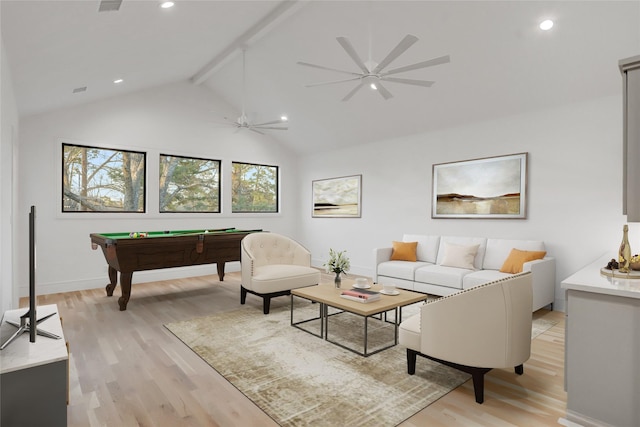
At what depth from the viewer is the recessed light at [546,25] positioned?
346 cm

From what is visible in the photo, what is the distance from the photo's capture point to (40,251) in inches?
213

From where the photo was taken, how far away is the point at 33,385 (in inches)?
66.7

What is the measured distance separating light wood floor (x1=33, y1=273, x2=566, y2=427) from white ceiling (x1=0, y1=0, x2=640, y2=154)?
105 inches

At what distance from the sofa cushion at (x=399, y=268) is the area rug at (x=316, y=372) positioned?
1.41 meters

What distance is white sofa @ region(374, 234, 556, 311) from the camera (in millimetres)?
4254

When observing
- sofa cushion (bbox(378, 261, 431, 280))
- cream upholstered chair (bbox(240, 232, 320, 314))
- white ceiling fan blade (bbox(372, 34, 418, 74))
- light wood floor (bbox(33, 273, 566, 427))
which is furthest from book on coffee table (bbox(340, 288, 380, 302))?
white ceiling fan blade (bbox(372, 34, 418, 74))

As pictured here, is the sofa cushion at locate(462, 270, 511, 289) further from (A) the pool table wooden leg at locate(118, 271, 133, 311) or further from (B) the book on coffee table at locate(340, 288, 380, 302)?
(A) the pool table wooden leg at locate(118, 271, 133, 311)

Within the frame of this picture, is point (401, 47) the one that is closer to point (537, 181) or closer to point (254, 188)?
point (537, 181)

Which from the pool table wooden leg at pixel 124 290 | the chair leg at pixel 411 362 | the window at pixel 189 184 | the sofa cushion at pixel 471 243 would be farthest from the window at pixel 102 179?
the chair leg at pixel 411 362

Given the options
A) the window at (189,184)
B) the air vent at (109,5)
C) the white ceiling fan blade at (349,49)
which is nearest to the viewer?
the air vent at (109,5)

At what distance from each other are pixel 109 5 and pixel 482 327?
3714 millimetres

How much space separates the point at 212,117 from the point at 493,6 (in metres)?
5.40

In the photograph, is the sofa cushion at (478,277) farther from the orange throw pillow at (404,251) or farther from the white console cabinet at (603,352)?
the white console cabinet at (603,352)

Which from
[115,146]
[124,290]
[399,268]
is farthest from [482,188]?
[115,146]
